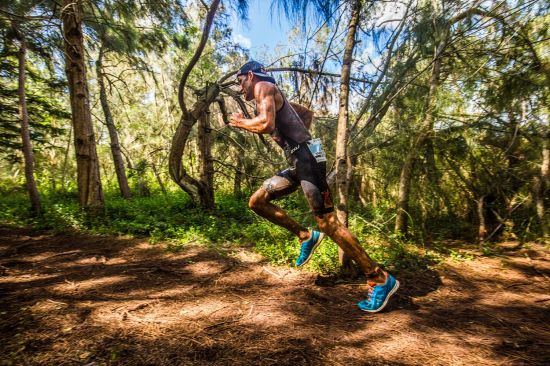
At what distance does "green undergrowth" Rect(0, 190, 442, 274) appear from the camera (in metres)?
3.88

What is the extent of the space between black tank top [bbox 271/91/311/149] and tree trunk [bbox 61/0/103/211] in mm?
5127

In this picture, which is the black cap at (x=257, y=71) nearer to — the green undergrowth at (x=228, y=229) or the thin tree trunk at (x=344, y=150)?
the thin tree trunk at (x=344, y=150)

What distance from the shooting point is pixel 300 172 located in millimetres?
2852

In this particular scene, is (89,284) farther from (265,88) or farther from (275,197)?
(265,88)

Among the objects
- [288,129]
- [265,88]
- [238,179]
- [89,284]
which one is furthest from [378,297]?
[238,179]

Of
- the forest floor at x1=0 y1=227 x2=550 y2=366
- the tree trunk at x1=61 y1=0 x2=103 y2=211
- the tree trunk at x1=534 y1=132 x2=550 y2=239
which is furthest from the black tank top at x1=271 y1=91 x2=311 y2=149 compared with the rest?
the tree trunk at x1=61 y1=0 x2=103 y2=211

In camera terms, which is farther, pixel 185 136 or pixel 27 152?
pixel 27 152

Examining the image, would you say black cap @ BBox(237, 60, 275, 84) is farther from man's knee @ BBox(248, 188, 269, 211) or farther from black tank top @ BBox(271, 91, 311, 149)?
man's knee @ BBox(248, 188, 269, 211)

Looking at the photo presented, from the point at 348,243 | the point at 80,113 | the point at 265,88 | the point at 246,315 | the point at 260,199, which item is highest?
the point at 80,113

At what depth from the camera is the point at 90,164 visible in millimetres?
6199

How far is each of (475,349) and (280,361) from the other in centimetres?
130

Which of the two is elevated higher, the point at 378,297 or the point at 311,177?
the point at 311,177

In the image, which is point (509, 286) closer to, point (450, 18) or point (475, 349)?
point (475, 349)

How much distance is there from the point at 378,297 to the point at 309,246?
877 millimetres
